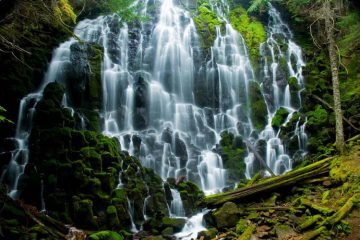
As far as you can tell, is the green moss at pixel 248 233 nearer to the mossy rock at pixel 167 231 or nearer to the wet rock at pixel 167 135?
the mossy rock at pixel 167 231

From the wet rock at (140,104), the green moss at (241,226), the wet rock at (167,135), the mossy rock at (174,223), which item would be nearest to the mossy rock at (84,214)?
the mossy rock at (174,223)

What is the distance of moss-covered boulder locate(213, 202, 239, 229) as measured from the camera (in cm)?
936

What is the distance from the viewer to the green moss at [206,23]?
18734 millimetres

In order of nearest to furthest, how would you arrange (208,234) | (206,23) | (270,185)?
(208,234)
(270,185)
(206,23)

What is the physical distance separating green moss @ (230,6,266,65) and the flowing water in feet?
1.28

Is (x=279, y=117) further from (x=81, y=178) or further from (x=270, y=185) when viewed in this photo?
(x=81, y=178)

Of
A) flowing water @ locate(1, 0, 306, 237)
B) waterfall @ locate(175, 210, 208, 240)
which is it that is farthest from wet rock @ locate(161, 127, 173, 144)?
waterfall @ locate(175, 210, 208, 240)

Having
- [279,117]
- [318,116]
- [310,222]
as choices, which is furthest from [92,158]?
[318,116]

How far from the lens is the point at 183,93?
1675 cm

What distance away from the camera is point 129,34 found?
A: 1808 cm

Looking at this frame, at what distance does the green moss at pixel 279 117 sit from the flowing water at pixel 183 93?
23 cm

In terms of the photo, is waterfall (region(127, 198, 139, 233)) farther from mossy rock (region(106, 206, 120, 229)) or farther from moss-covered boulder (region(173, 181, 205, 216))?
moss-covered boulder (region(173, 181, 205, 216))

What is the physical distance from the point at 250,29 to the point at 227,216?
522 inches

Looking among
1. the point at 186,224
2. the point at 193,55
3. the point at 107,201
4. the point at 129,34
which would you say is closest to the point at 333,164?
the point at 186,224
